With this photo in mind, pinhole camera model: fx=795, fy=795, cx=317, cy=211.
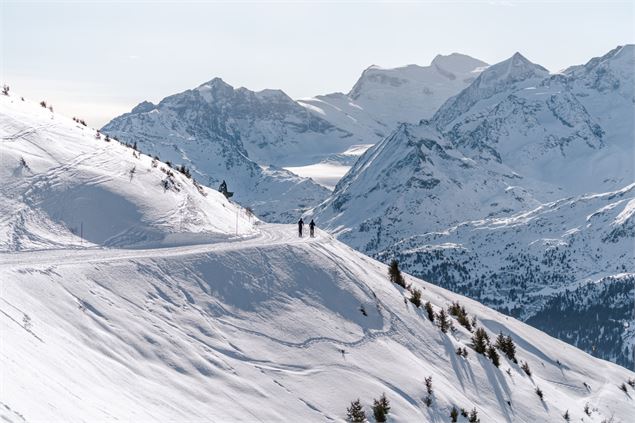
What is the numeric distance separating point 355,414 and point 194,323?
270 inches

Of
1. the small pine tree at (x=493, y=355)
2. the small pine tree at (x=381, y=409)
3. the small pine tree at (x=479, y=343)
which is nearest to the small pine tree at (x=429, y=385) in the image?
the small pine tree at (x=381, y=409)

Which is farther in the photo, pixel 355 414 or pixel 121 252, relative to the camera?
pixel 121 252

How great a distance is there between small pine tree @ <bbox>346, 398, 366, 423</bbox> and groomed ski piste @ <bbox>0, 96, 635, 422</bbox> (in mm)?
376

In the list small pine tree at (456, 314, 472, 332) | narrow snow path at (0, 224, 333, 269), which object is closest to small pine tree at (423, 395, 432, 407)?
narrow snow path at (0, 224, 333, 269)

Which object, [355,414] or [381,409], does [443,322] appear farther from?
[355,414]

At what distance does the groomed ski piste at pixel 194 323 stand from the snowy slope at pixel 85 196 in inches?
4.2

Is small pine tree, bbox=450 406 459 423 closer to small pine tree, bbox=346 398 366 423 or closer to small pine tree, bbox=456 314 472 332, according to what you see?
small pine tree, bbox=346 398 366 423

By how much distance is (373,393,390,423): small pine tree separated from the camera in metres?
27.6

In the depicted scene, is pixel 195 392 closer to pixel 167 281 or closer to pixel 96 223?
pixel 167 281

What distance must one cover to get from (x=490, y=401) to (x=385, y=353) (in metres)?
5.18

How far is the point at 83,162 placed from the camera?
41000mm

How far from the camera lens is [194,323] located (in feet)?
95.8

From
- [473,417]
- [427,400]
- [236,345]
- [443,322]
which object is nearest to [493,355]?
[443,322]

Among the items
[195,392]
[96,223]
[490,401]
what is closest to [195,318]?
[195,392]
